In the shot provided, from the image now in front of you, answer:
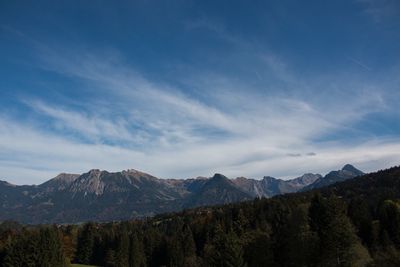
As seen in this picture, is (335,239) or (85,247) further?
(85,247)

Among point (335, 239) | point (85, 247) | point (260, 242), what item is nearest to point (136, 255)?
point (85, 247)

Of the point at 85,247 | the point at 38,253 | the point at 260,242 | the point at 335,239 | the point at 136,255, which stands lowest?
the point at 136,255

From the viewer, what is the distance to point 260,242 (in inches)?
3253

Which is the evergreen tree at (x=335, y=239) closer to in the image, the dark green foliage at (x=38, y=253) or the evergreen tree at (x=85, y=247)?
the dark green foliage at (x=38, y=253)

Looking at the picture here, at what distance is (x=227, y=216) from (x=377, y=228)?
241 ft

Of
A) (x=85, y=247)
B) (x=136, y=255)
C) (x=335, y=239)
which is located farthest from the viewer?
(x=85, y=247)

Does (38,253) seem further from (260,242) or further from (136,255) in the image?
(260,242)

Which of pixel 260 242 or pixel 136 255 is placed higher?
pixel 260 242

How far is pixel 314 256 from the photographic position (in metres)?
68.2

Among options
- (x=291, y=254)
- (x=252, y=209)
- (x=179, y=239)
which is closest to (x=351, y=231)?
(x=291, y=254)

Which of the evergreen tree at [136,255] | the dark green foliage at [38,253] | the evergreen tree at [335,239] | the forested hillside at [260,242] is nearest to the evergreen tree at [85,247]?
the forested hillside at [260,242]

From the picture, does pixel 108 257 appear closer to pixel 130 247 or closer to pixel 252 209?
pixel 130 247

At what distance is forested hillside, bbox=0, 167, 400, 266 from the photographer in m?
64.6

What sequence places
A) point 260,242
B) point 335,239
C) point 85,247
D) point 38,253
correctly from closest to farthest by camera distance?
point 335,239 < point 260,242 < point 38,253 < point 85,247
